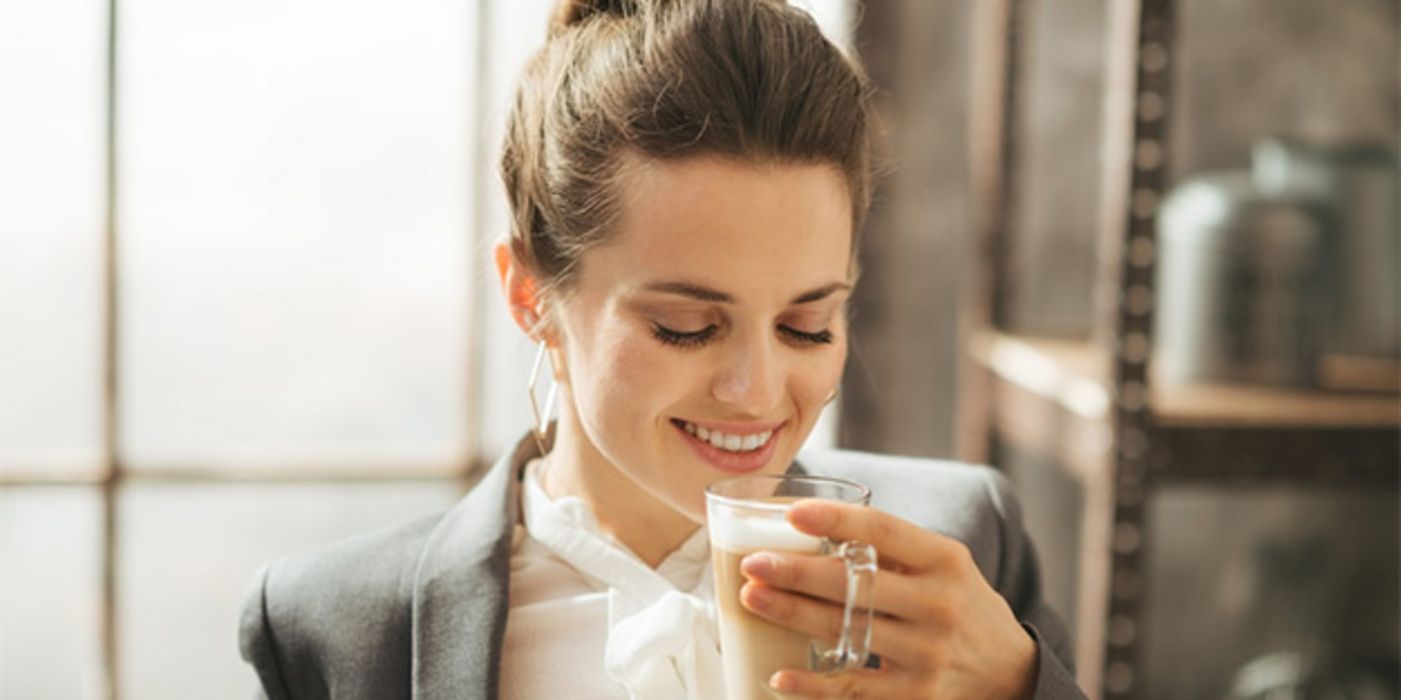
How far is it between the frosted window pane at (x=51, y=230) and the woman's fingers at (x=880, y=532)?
6.04ft

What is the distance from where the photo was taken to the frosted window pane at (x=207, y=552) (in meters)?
2.62

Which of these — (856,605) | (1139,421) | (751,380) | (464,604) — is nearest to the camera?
(856,605)

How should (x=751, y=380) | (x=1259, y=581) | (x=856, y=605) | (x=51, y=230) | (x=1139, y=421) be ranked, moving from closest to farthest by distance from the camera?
(x=856, y=605)
(x=751, y=380)
(x=1139, y=421)
(x=51, y=230)
(x=1259, y=581)

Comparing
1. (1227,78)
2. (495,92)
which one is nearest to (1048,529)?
(1227,78)

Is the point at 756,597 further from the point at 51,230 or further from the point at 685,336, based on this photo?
the point at 51,230

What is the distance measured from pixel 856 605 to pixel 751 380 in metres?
0.23

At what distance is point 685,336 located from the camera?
1179 mm

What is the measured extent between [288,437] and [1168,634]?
1.69 metres

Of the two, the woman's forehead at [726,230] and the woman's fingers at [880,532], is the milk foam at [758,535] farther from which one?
the woman's forehead at [726,230]

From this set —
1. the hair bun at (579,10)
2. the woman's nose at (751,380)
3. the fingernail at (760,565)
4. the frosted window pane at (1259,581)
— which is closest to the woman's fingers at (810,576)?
the fingernail at (760,565)

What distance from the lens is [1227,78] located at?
9.41 feet

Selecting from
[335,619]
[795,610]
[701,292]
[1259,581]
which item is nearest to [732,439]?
[701,292]

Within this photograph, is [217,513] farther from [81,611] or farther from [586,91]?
[586,91]

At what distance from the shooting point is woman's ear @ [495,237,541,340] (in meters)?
1.34
